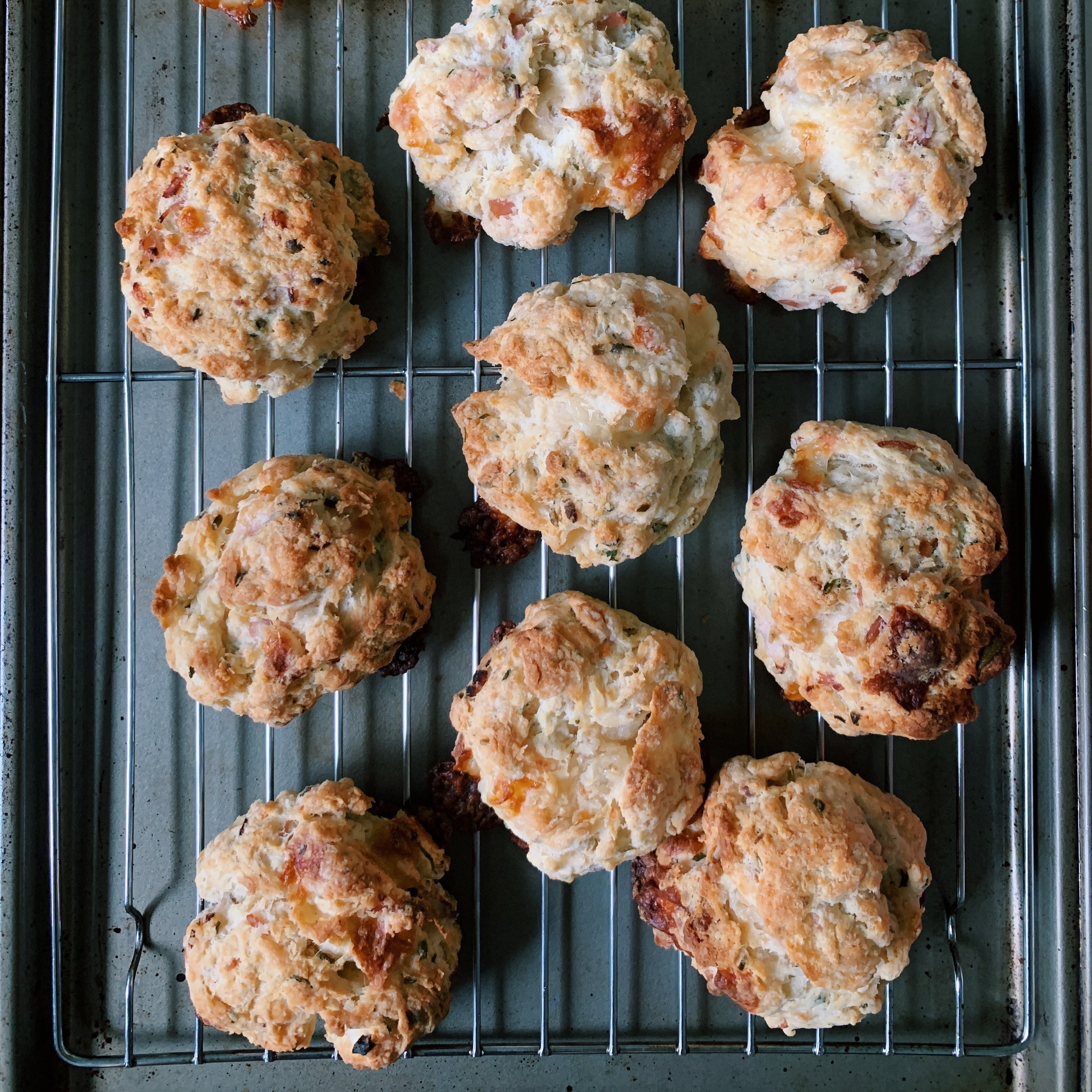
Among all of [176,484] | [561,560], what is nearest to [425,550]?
[561,560]

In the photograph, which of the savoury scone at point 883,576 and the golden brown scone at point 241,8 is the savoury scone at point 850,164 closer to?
the savoury scone at point 883,576

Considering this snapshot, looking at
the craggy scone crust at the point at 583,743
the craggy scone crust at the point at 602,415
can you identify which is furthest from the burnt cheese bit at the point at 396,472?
the craggy scone crust at the point at 583,743

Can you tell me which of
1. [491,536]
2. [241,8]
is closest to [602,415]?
[491,536]

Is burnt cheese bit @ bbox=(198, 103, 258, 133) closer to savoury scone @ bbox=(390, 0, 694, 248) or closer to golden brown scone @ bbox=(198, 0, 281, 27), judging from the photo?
golden brown scone @ bbox=(198, 0, 281, 27)

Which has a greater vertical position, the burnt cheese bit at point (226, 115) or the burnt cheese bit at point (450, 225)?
the burnt cheese bit at point (226, 115)

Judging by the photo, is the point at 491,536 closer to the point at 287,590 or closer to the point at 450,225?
the point at 287,590

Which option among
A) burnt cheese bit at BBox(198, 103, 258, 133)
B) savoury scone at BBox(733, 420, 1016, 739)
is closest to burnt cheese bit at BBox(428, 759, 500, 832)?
savoury scone at BBox(733, 420, 1016, 739)
